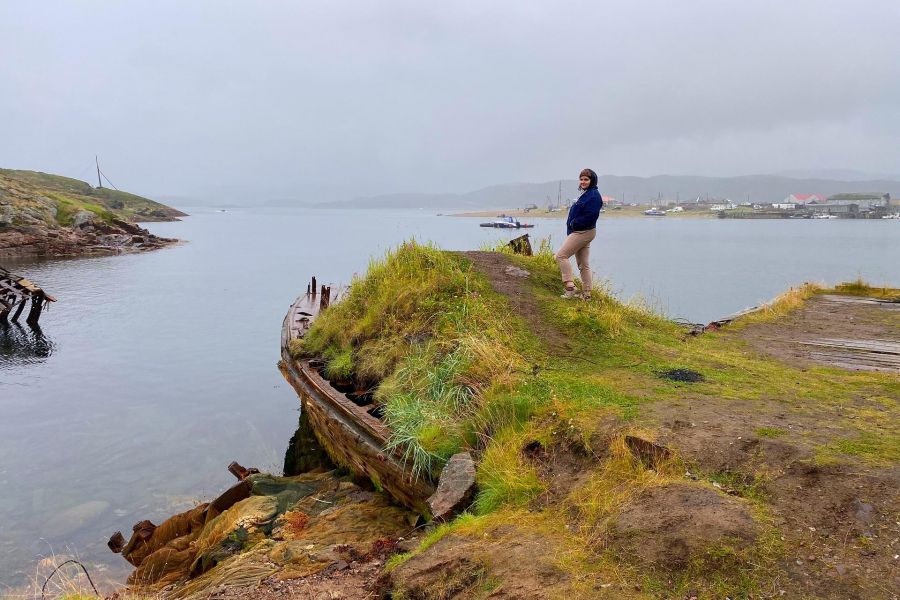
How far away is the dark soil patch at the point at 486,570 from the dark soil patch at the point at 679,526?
0.57 meters

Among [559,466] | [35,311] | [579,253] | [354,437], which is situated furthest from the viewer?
[35,311]

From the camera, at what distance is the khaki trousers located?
9781mm

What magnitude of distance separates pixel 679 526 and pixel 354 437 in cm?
470

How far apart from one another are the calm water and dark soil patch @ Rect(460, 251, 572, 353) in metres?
4.15

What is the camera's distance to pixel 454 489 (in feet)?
17.9

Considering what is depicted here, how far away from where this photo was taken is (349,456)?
8.08 metres

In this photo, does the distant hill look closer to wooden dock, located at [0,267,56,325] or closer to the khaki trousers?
wooden dock, located at [0,267,56,325]

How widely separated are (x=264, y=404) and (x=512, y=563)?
13.2 m

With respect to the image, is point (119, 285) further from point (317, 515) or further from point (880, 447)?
point (880, 447)

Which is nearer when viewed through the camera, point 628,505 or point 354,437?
point 628,505

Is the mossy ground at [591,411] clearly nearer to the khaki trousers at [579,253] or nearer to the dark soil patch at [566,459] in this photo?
the dark soil patch at [566,459]

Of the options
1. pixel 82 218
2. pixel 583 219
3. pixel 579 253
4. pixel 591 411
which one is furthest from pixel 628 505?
pixel 82 218

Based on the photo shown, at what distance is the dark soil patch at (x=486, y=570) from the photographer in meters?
3.78

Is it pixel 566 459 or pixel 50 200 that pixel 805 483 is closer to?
pixel 566 459
